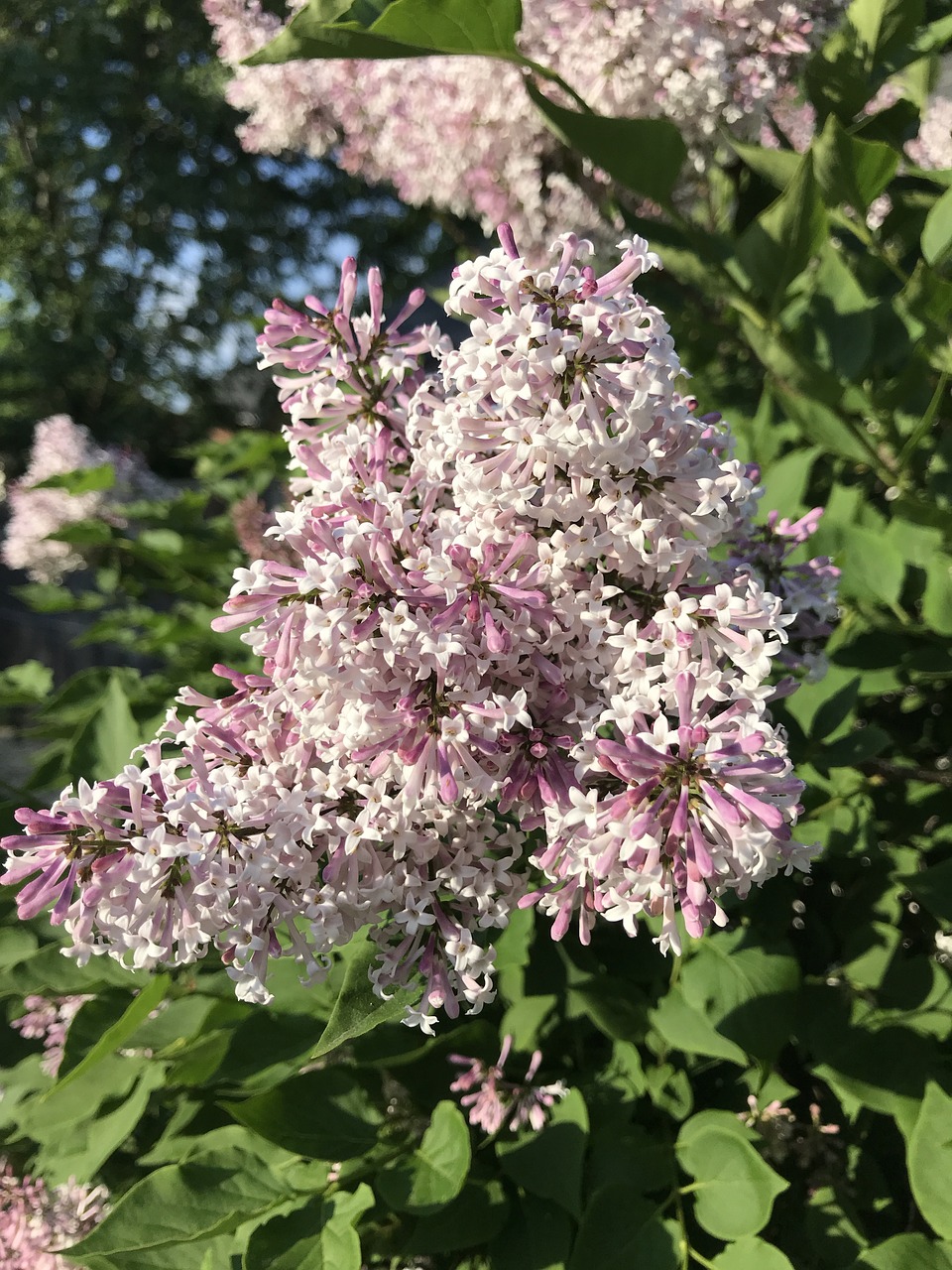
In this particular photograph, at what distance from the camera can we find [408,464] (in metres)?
0.98

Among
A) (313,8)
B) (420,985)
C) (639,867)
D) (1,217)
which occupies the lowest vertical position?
(1,217)

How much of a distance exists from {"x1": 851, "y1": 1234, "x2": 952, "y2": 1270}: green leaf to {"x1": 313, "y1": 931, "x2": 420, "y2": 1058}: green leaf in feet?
1.94

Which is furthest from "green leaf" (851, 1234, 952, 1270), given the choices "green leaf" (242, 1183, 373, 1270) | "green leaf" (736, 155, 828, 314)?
"green leaf" (736, 155, 828, 314)

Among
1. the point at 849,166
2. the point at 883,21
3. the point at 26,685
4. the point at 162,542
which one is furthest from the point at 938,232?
the point at 26,685

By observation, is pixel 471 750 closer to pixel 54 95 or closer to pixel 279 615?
pixel 279 615

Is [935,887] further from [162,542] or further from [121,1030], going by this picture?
[162,542]

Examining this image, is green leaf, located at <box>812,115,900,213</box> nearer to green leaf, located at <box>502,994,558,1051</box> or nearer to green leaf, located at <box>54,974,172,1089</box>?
green leaf, located at <box>502,994,558,1051</box>

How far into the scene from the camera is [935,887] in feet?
3.72

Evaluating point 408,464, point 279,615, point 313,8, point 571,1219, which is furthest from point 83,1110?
point 313,8

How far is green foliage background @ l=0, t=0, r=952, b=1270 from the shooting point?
101cm

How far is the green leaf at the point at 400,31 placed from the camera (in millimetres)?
936

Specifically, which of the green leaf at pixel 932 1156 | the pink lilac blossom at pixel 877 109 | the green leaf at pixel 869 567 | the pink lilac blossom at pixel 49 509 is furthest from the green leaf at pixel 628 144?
the pink lilac blossom at pixel 49 509

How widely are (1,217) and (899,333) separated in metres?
13.6

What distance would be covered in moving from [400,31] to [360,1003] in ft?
3.17
